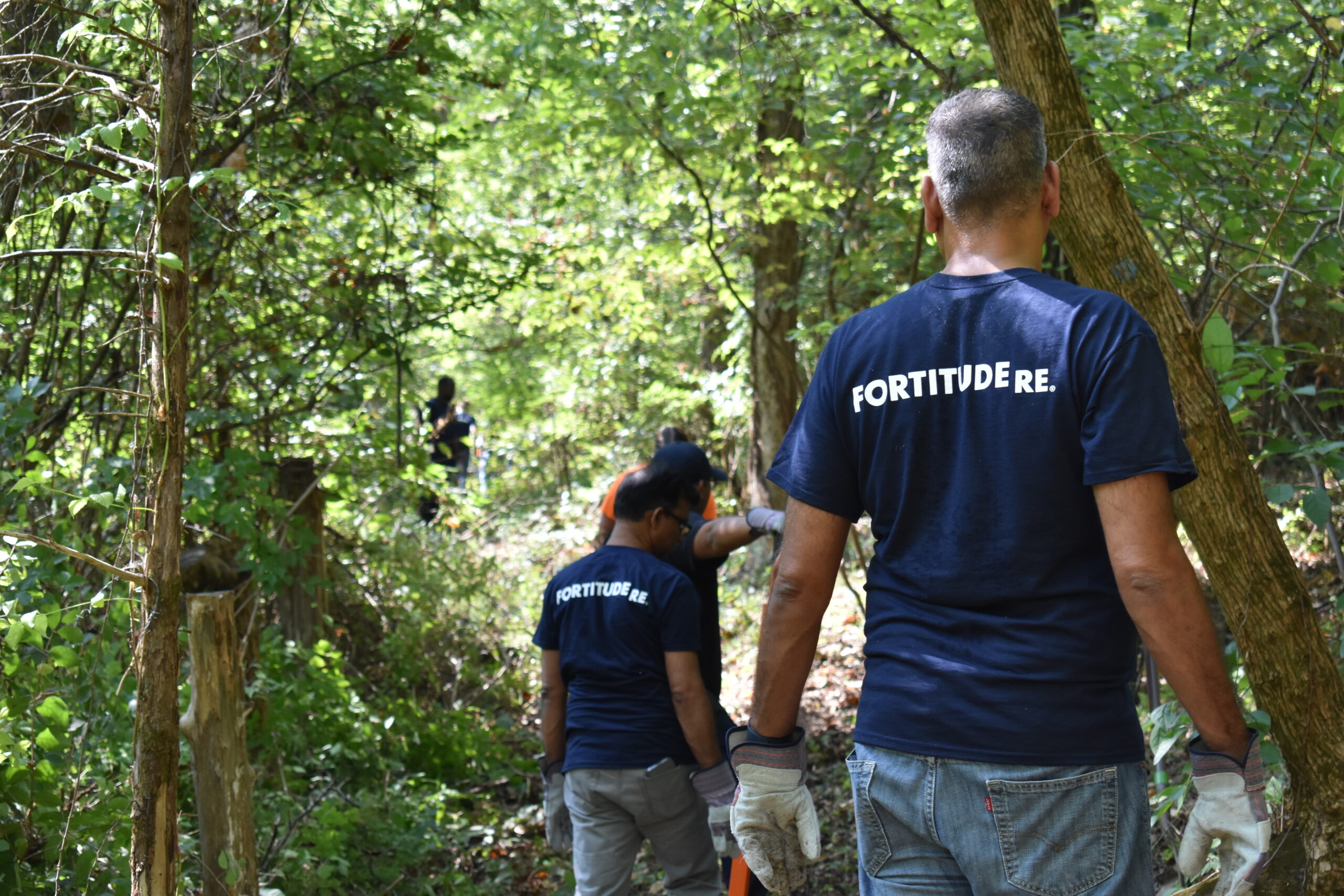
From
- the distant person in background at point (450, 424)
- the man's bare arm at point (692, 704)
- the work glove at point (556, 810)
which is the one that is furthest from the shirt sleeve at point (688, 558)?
the distant person in background at point (450, 424)

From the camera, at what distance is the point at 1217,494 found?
2428 millimetres

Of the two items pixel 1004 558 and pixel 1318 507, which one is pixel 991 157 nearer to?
pixel 1004 558

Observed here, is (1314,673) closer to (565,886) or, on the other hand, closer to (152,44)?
(152,44)

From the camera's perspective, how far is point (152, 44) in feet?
7.30

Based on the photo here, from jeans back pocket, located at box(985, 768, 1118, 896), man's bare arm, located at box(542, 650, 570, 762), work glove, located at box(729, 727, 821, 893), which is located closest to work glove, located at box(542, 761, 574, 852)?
man's bare arm, located at box(542, 650, 570, 762)

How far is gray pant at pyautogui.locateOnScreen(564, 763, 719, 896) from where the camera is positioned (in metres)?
3.33

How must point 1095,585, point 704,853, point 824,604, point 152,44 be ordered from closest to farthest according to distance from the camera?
1. point 1095,585
2. point 824,604
3. point 152,44
4. point 704,853

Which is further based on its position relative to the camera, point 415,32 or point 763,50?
point 763,50

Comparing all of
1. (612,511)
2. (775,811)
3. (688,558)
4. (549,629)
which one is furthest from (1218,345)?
(612,511)

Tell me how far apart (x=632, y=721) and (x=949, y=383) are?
6.52 feet

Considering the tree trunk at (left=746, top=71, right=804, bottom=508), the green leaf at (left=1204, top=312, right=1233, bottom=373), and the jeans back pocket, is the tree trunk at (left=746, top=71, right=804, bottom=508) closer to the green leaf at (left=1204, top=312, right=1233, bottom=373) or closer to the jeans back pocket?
the green leaf at (left=1204, top=312, right=1233, bottom=373)

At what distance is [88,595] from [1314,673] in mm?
3563

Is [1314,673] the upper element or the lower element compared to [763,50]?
lower

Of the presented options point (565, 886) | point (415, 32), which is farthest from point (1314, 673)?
point (415, 32)
